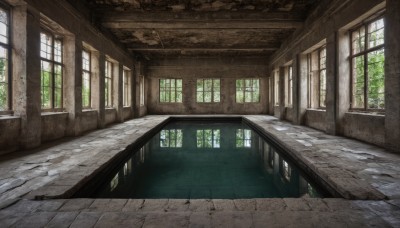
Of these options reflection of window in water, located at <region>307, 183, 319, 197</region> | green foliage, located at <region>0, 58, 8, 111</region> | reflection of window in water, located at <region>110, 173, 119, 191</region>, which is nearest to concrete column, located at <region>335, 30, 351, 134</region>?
reflection of window in water, located at <region>307, 183, 319, 197</region>

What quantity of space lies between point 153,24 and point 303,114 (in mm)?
7206

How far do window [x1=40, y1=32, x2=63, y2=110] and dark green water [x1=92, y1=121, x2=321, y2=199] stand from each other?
2.97m

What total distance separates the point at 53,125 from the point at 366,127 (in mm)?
8268

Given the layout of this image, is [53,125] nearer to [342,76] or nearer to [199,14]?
[199,14]

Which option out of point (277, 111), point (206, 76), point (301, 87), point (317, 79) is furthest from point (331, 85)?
point (206, 76)

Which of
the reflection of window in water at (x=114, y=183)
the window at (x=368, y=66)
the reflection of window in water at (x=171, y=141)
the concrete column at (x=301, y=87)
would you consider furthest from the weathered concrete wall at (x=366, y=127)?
the reflection of window in water at (x=114, y=183)

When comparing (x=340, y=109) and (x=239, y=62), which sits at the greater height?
(x=239, y=62)

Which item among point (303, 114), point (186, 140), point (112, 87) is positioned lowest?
point (186, 140)

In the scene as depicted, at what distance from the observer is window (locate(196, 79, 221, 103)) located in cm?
1866

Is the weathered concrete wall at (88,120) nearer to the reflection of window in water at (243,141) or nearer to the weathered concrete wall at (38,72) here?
the weathered concrete wall at (38,72)

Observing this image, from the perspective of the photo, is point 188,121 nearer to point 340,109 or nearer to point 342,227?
point 340,109

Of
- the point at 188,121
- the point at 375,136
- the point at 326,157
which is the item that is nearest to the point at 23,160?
the point at 326,157

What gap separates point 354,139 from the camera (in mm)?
7062

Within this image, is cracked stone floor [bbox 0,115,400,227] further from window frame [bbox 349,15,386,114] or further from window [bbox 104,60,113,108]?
window [bbox 104,60,113,108]
